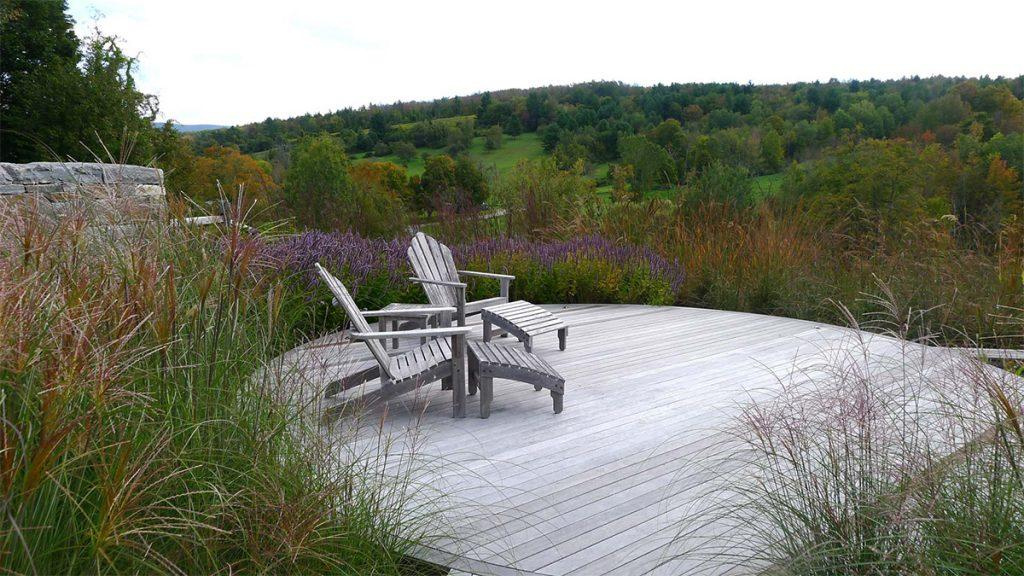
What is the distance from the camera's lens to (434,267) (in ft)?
17.7

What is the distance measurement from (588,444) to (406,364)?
1.10m

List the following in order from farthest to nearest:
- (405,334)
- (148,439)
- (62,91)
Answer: (62,91) < (405,334) < (148,439)

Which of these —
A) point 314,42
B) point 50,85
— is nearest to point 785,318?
point 314,42

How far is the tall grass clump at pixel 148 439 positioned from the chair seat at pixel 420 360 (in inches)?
50.2

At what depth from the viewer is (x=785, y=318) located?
6.46 m

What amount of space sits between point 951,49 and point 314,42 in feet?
18.1

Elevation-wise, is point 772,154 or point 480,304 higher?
point 772,154

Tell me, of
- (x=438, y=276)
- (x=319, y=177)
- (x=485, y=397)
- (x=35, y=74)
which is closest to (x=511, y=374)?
(x=485, y=397)

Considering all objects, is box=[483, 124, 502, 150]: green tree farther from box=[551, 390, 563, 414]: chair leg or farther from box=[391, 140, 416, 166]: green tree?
box=[551, 390, 563, 414]: chair leg

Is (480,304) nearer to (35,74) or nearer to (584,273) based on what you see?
(584,273)

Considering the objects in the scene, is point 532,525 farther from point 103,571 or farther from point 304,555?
point 103,571

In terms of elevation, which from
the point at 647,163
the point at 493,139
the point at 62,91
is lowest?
the point at 647,163

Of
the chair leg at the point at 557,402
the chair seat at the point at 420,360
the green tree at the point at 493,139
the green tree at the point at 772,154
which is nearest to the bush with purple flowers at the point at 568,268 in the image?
the chair seat at the point at 420,360

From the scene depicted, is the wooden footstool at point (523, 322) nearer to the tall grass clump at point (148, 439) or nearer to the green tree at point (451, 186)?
the tall grass clump at point (148, 439)
